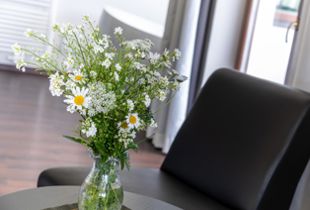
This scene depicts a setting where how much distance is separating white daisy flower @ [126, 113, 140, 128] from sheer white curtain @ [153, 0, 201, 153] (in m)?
2.29

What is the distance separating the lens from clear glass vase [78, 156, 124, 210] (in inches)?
53.4

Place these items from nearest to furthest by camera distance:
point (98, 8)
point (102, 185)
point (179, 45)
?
point (102, 185)
point (179, 45)
point (98, 8)

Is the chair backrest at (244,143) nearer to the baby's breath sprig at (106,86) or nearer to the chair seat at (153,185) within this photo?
the chair seat at (153,185)

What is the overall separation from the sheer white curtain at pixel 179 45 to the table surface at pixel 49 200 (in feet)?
6.26

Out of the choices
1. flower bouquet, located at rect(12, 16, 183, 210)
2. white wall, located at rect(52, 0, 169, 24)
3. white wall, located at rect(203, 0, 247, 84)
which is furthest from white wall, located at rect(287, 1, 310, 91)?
white wall, located at rect(52, 0, 169, 24)

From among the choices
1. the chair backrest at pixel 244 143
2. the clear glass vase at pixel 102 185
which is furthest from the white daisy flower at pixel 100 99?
the chair backrest at pixel 244 143

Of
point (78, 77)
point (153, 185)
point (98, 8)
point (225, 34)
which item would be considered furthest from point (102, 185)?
point (98, 8)

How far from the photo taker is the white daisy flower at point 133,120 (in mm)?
1271

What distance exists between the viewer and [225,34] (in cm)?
373

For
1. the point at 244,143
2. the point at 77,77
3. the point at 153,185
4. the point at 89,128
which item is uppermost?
the point at 77,77

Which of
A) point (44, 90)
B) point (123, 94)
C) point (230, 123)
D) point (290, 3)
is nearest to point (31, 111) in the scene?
point (44, 90)

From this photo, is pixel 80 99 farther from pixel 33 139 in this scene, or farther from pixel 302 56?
pixel 33 139

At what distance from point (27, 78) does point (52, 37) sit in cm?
48

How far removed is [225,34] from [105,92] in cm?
258
